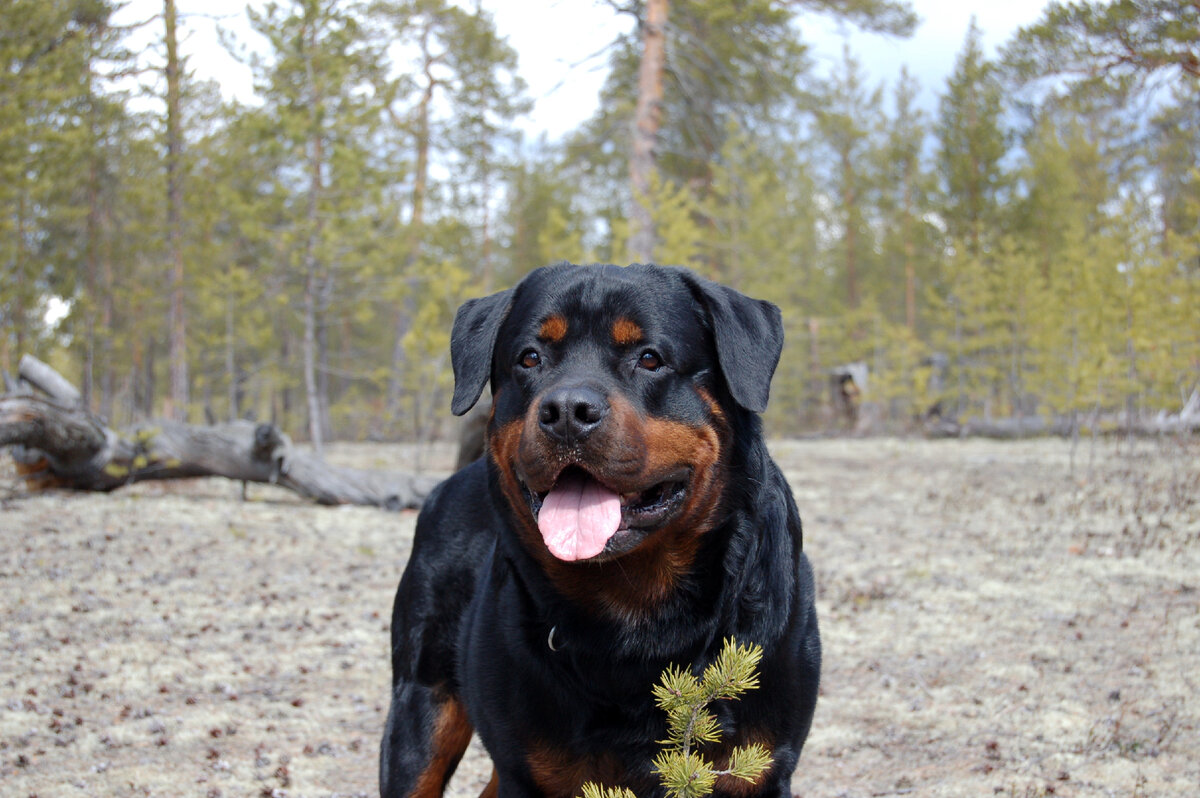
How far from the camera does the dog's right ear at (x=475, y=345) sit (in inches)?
105

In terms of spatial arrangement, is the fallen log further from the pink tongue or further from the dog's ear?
the pink tongue

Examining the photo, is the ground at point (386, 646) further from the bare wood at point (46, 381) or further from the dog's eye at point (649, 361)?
the dog's eye at point (649, 361)

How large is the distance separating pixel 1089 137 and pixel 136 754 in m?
35.9

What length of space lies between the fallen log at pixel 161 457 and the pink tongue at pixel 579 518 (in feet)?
28.9

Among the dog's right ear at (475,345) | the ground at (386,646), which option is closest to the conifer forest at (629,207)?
the ground at (386,646)

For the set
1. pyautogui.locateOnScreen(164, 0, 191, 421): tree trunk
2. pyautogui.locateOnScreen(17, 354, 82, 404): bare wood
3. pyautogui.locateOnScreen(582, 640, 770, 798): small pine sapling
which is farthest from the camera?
pyautogui.locateOnScreen(164, 0, 191, 421): tree trunk

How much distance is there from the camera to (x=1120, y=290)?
13.7 meters

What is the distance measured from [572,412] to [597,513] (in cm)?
26

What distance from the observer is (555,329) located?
2463mm

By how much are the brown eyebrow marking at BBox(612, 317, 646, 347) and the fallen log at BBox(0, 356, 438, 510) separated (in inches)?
343

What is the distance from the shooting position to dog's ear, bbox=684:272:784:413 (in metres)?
2.36

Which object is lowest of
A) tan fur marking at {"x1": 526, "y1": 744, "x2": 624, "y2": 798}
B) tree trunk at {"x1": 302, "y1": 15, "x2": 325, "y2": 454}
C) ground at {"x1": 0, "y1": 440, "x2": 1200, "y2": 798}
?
ground at {"x1": 0, "y1": 440, "x2": 1200, "y2": 798}

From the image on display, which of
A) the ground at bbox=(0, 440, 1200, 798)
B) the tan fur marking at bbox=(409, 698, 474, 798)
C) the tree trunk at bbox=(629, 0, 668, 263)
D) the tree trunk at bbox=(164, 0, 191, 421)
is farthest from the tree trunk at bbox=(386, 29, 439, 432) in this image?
the tan fur marking at bbox=(409, 698, 474, 798)

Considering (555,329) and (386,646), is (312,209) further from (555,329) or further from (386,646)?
(555,329)
